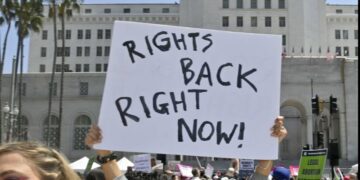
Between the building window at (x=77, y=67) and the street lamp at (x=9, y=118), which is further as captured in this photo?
the building window at (x=77, y=67)

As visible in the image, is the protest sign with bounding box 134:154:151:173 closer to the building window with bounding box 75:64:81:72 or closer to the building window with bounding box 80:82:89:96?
the building window with bounding box 80:82:89:96

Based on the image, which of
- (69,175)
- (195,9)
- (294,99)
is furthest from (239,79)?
(195,9)

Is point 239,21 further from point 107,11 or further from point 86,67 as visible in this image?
point 107,11

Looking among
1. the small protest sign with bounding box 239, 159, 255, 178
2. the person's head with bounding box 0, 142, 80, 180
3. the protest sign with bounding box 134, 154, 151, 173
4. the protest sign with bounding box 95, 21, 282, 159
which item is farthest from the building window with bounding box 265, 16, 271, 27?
the person's head with bounding box 0, 142, 80, 180

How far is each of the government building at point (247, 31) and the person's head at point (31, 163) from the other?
3410 cm

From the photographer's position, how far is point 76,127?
55688 mm

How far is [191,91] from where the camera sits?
14.5ft

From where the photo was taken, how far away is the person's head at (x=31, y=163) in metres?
1.75

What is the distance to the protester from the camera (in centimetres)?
376

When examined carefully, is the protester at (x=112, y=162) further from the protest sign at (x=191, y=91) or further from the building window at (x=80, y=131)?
the building window at (x=80, y=131)

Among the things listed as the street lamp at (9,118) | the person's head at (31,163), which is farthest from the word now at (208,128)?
the street lamp at (9,118)

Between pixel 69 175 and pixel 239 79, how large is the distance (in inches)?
106

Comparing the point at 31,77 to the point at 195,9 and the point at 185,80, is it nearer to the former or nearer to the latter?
the point at 195,9

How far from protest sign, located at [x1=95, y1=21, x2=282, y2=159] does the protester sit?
0.08 m
